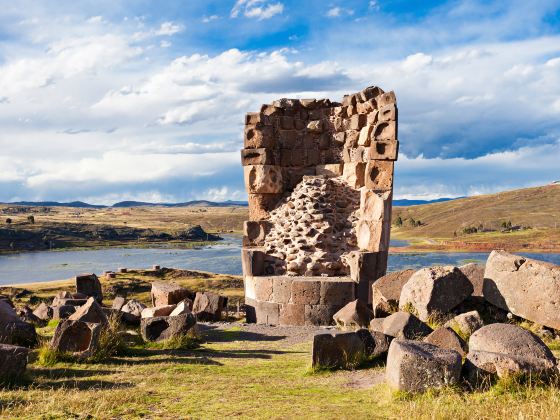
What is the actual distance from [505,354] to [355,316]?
15.6 ft

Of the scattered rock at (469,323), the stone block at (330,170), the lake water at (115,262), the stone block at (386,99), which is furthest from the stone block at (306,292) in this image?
the lake water at (115,262)

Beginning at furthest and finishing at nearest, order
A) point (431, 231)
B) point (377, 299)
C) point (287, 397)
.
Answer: point (431, 231), point (377, 299), point (287, 397)

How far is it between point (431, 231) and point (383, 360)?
83.3 meters

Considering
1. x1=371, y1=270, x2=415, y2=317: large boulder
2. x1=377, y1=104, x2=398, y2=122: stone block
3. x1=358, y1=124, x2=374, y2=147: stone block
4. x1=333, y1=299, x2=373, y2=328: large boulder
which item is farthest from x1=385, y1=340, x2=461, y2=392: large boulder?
x1=358, y1=124, x2=374, y2=147: stone block

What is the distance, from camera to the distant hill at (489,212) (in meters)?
85.4

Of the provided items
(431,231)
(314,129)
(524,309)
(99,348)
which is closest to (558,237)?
(431,231)

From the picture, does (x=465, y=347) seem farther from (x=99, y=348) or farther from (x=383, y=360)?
(x=99, y=348)

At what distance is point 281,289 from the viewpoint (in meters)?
12.8

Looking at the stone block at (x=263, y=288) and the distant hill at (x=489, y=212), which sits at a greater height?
the distant hill at (x=489, y=212)

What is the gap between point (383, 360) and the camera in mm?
7480

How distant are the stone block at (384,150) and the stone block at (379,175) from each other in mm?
119

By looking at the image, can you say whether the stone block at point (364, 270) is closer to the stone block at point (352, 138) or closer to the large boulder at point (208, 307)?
the large boulder at point (208, 307)

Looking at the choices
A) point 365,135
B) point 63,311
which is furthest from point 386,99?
point 63,311

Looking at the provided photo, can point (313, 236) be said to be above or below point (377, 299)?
above
